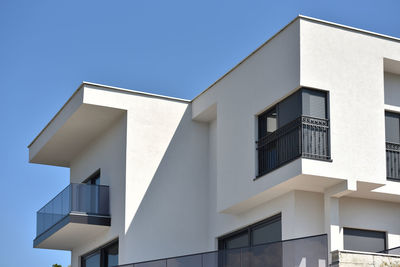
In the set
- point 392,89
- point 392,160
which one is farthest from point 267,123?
point 392,89

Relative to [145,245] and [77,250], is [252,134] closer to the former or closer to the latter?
[145,245]

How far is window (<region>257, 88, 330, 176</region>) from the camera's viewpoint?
67.0 ft

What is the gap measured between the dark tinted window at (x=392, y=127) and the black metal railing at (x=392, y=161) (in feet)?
0.96

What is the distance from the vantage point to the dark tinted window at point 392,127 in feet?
73.0

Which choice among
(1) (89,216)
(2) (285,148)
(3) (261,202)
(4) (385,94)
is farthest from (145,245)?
(4) (385,94)

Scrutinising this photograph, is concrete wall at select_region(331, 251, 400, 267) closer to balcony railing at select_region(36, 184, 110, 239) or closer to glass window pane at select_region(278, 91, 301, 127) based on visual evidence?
glass window pane at select_region(278, 91, 301, 127)

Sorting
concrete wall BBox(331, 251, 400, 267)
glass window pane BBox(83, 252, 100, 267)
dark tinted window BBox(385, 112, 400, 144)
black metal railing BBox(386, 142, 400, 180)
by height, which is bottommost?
concrete wall BBox(331, 251, 400, 267)

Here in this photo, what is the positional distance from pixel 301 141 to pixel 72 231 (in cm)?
929

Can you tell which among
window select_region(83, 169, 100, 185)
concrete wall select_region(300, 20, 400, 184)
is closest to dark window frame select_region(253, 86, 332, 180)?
concrete wall select_region(300, 20, 400, 184)

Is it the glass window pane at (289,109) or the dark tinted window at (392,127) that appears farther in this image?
the dark tinted window at (392,127)

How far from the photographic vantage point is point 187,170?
2609 centimetres

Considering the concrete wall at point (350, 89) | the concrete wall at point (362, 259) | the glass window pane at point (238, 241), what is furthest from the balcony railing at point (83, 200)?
the concrete wall at point (362, 259)

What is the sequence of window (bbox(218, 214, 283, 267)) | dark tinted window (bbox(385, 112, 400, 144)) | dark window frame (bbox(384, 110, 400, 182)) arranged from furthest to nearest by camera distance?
dark tinted window (bbox(385, 112, 400, 144)), dark window frame (bbox(384, 110, 400, 182)), window (bbox(218, 214, 283, 267))

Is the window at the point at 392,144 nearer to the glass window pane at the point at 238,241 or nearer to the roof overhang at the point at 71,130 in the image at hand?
the glass window pane at the point at 238,241
